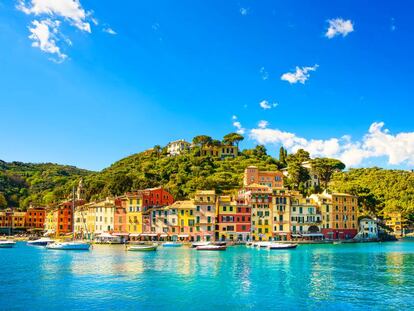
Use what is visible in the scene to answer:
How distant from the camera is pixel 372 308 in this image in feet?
83.9

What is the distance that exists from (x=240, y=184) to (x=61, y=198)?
166 feet

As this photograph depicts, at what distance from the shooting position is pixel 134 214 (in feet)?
258

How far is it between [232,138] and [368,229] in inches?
2025

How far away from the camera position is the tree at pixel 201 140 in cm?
12725

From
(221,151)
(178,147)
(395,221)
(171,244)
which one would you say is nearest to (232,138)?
(221,151)

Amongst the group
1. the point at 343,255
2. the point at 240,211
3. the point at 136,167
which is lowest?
the point at 343,255

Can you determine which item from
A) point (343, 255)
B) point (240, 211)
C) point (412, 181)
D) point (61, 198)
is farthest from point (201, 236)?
point (412, 181)

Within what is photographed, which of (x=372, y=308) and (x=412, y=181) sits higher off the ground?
(x=412, y=181)

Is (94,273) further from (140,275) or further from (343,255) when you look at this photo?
(343,255)

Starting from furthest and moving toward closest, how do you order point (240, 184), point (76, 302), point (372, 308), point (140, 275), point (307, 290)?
1. point (240, 184)
2. point (140, 275)
3. point (307, 290)
4. point (76, 302)
5. point (372, 308)

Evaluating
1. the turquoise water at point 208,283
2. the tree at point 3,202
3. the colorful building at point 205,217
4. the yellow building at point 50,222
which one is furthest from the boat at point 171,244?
the tree at point 3,202

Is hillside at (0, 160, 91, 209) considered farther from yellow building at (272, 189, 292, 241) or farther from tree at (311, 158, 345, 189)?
yellow building at (272, 189, 292, 241)

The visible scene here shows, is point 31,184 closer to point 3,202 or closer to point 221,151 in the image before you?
point 3,202

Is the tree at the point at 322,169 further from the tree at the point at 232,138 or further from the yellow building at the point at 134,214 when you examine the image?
the yellow building at the point at 134,214
